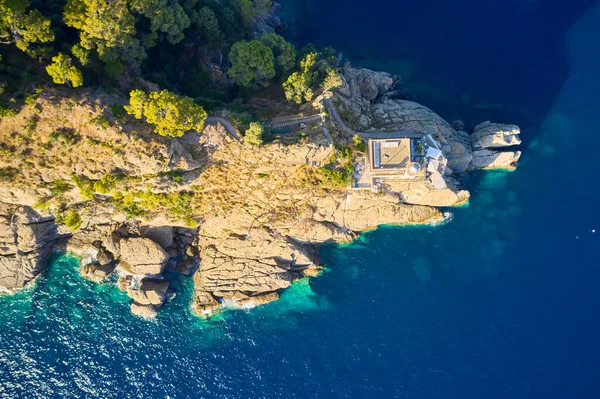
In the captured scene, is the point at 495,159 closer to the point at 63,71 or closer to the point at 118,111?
the point at 118,111

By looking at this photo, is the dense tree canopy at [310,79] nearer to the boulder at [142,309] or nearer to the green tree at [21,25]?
the green tree at [21,25]

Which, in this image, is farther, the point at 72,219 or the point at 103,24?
the point at 72,219

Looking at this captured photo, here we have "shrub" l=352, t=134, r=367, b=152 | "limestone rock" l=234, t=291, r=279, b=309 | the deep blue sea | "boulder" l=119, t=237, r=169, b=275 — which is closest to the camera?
"shrub" l=352, t=134, r=367, b=152

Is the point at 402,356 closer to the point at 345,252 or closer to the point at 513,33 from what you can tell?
the point at 345,252

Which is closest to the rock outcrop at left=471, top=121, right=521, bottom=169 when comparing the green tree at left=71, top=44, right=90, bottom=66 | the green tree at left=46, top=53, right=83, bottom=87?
the green tree at left=71, top=44, right=90, bottom=66

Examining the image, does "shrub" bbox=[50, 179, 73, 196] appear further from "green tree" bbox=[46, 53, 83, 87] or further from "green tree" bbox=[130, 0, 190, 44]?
"green tree" bbox=[130, 0, 190, 44]

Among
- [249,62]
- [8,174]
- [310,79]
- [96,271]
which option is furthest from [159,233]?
[310,79]
